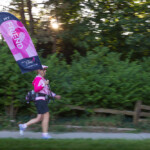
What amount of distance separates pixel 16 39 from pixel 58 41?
16.3 feet

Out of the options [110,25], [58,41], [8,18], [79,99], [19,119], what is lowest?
[19,119]

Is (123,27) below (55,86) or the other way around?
the other way around

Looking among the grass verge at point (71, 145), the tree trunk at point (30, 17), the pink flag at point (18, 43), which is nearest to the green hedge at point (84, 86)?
the pink flag at point (18, 43)

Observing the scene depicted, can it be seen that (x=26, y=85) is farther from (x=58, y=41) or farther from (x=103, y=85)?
(x=58, y=41)

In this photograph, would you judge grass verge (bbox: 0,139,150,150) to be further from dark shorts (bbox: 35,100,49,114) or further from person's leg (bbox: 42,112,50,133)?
dark shorts (bbox: 35,100,49,114)

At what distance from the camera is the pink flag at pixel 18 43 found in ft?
19.6

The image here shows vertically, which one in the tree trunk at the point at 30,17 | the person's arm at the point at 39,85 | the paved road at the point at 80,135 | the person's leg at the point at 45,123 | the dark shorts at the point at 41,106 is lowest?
the paved road at the point at 80,135

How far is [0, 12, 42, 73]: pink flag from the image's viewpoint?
5.97 metres

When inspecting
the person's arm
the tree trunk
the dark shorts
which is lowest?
the dark shorts

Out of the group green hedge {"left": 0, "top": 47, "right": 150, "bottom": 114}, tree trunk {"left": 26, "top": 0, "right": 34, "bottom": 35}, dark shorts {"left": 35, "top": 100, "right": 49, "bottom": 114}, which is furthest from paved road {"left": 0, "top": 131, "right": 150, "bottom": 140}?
tree trunk {"left": 26, "top": 0, "right": 34, "bottom": 35}

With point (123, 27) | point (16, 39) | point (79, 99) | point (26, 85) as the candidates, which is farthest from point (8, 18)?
point (123, 27)

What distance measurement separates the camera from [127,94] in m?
7.04

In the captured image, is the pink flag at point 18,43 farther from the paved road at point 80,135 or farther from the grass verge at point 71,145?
the grass verge at point 71,145

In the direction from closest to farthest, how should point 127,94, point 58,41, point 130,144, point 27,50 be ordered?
point 130,144
point 27,50
point 127,94
point 58,41
